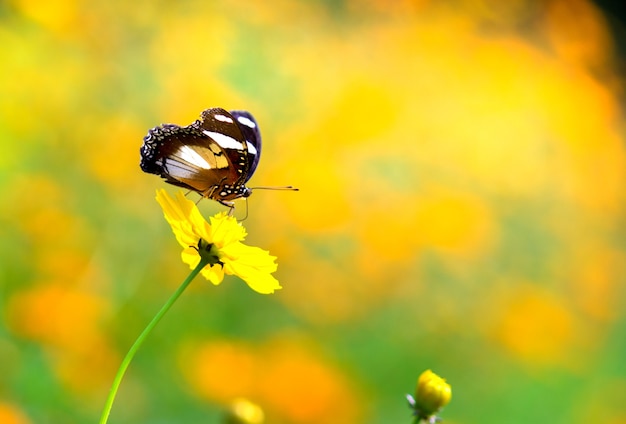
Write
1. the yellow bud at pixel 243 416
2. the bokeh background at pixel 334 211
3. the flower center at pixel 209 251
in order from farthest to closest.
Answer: the bokeh background at pixel 334 211 < the yellow bud at pixel 243 416 < the flower center at pixel 209 251

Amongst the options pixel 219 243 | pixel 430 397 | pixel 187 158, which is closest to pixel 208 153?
pixel 187 158

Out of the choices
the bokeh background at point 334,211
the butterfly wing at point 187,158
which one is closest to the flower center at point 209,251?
the butterfly wing at point 187,158

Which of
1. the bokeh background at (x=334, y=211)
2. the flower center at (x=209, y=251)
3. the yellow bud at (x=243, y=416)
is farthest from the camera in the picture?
the bokeh background at (x=334, y=211)

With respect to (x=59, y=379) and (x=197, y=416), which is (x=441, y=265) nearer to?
(x=197, y=416)

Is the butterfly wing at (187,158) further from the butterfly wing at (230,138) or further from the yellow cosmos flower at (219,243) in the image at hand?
the yellow cosmos flower at (219,243)

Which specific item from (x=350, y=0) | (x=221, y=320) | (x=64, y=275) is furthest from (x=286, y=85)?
(x=64, y=275)

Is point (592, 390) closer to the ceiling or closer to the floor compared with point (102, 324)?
closer to the ceiling
